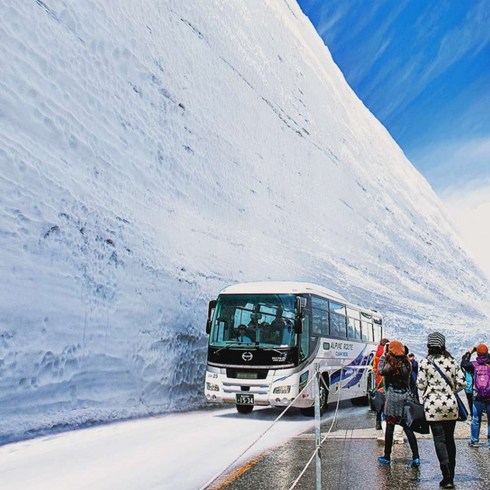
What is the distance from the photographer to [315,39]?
44531 millimetres

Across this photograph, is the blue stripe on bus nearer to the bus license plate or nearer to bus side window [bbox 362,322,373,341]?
bus side window [bbox 362,322,373,341]

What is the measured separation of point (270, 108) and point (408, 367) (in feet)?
77.2

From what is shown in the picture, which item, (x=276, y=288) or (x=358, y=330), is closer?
(x=276, y=288)

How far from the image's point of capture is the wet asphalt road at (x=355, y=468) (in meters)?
5.08

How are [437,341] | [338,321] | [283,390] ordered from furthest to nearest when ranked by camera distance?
1. [338,321]
2. [283,390]
3. [437,341]

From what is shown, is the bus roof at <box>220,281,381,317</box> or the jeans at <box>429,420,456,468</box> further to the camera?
the bus roof at <box>220,281,381,317</box>

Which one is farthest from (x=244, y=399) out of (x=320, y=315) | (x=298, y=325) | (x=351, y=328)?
(x=351, y=328)

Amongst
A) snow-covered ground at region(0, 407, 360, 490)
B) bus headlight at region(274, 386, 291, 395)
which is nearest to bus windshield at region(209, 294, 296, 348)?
bus headlight at region(274, 386, 291, 395)

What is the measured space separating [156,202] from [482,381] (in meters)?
10.8

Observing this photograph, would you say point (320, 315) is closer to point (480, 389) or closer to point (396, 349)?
point (480, 389)

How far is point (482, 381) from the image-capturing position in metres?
7.03

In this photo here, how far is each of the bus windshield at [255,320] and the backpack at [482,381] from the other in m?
4.11

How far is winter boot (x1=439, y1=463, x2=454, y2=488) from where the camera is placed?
16.2ft

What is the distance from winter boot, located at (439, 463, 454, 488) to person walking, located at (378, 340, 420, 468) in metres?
0.75
